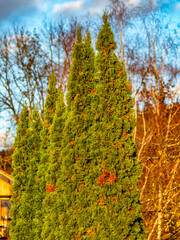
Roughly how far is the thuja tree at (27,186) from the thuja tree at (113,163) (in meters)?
3.28

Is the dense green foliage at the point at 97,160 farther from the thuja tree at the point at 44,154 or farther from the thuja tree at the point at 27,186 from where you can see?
the thuja tree at the point at 27,186

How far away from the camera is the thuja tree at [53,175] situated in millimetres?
6711

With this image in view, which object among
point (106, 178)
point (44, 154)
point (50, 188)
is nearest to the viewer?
point (106, 178)

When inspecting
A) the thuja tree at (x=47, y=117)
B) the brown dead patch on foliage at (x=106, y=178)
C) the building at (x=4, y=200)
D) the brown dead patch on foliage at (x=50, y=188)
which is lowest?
the building at (x=4, y=200)

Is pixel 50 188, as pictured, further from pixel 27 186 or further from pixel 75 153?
pixel 27 186

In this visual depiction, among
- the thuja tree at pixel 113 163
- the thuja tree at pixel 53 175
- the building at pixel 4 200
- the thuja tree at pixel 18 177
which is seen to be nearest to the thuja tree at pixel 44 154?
the thuja tree at pixel 18 177

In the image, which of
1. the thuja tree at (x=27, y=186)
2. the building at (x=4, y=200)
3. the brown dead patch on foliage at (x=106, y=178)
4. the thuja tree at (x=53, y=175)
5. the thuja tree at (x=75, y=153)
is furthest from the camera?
the building at (x=4, y=200)

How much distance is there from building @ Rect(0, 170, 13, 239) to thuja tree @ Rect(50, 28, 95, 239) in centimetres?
585

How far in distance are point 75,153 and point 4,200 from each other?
7692 mm

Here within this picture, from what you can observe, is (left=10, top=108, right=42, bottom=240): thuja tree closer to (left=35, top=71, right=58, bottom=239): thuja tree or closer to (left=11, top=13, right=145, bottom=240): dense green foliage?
(left=35, top=71, right=58, bottom=239): thuja tree

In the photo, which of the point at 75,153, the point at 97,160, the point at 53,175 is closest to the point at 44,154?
the point at 53,175

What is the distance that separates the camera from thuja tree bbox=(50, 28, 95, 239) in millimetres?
6186

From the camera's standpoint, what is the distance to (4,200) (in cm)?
1277

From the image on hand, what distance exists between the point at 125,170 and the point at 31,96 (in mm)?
15289
